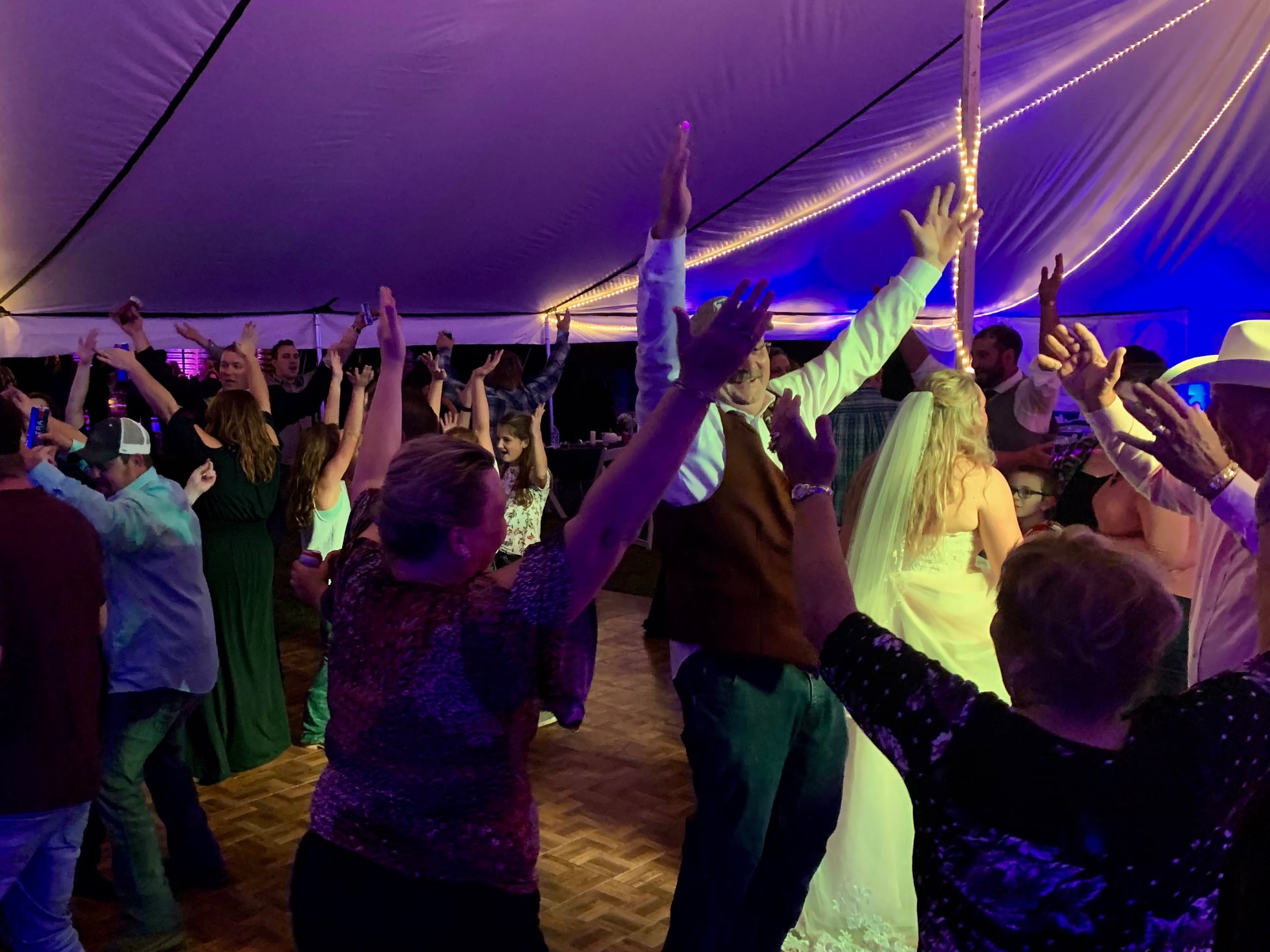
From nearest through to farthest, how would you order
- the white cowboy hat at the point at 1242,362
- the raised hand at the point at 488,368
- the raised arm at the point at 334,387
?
1. the white cowboy hat at the point at 1242,362
2. the raised arm at the point at 334,387
3. the raised hand at the point at 488,368

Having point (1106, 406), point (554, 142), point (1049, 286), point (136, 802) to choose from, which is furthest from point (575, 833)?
point (554, 142)

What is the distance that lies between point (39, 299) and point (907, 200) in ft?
15.0

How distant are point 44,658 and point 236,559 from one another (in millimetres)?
1499

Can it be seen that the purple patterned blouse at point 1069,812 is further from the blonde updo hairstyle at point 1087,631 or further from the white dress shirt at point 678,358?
the white dress shirt at point 678,358

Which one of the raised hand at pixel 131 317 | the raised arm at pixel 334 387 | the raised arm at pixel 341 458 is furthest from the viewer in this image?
the raised hand at pixel 131 317

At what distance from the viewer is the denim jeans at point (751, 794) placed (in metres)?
1.94

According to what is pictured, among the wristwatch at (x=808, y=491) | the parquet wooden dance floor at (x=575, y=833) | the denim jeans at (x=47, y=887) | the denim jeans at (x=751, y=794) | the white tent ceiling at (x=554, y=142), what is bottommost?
the parquet wooden dance floor at (x=575, y=833)

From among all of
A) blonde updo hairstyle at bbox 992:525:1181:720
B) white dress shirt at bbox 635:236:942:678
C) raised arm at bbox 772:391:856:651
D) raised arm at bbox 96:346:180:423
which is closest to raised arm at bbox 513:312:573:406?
raised arm at bbox 96:346:180:423

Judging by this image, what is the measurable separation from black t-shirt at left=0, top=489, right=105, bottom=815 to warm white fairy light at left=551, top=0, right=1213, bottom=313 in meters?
3.17

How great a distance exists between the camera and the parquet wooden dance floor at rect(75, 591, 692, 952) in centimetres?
265

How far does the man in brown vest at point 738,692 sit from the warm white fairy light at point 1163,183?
413cm

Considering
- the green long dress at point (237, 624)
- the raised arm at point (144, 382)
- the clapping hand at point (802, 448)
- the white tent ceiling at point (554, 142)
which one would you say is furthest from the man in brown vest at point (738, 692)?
the white tent ceiling at point (554, 142)

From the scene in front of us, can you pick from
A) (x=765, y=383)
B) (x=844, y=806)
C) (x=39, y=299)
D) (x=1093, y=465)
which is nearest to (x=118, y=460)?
(x=765, y=383)

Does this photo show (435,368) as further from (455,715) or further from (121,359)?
(455,715)
